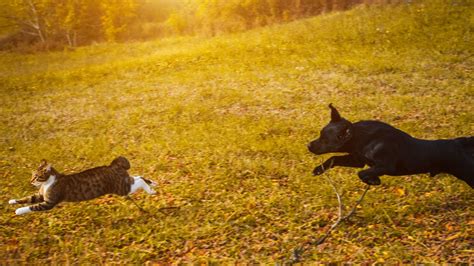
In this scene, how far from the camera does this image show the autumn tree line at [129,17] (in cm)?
3125

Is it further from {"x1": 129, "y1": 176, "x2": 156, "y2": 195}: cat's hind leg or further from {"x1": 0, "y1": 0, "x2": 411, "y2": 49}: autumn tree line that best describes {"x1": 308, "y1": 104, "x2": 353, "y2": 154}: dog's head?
{"x1": 0, "y1": 0, "x2": 411, "y2": 49}: autumn tree line

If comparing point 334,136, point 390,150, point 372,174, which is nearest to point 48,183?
point 334,136

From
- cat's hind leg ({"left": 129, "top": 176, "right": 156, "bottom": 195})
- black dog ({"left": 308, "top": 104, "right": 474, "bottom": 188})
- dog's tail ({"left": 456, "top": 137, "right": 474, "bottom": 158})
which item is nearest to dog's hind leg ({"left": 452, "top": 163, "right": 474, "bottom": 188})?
black dog ({"left": 308, "top": 104, "right": 474, "bottom": 188})

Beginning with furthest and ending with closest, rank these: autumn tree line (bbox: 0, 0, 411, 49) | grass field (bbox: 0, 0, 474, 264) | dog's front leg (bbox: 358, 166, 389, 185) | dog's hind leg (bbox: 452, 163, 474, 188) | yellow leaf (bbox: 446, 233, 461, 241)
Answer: autumn tree line (bbox: 0, 0, 411, 49), grass field (bbox: 0, 0, 474, 264), yellow leaf (bbox: 446, 233, 461, 241), dog's hind leg (bbox: 452, 163, 474, 188), dog's front leg (bbox: 358, 166, 389, 185)

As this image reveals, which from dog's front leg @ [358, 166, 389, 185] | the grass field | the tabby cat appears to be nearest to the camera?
dog's front leg @ [358, 166, 389, 185]

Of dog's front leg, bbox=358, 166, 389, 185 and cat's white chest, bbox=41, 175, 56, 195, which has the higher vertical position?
dog's front leg, bbox=358, 166, 389, 185

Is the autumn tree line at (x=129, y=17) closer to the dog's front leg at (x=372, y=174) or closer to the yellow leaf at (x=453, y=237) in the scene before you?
the yellow leaf at (x=453, y=237)

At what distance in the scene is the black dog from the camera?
206 inches

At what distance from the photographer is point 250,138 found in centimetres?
1093

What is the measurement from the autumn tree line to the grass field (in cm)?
706

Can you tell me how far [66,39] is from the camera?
136 feet

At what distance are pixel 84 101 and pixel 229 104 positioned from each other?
6.69 meters

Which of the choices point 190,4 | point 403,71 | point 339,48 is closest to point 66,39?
point 190,4

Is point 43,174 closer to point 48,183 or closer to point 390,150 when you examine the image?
point 48,183
